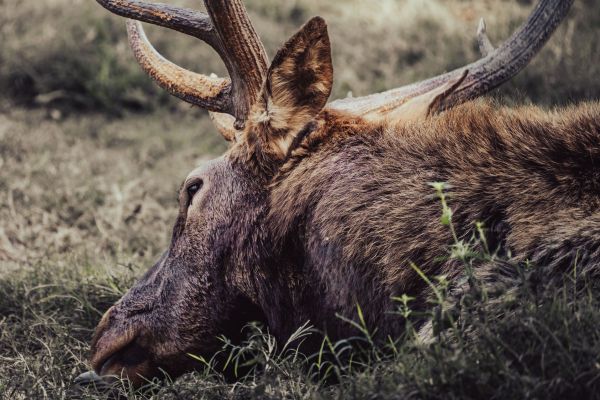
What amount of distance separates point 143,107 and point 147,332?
473cm

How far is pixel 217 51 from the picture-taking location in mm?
3711

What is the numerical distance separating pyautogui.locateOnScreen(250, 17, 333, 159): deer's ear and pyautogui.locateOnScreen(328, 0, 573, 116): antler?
12 centimetres

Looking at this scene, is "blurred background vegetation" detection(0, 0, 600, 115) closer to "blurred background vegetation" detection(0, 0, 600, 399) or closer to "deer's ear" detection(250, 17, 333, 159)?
"blurred background vegetation" detection(0, 0, 600, 399)

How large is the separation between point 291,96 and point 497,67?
79 cm

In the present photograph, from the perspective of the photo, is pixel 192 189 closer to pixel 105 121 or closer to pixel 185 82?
pixel 185 82

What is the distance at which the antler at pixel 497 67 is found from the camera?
3.37 metres

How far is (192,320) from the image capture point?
3393 mm

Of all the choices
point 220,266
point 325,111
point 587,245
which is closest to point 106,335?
point 220,266

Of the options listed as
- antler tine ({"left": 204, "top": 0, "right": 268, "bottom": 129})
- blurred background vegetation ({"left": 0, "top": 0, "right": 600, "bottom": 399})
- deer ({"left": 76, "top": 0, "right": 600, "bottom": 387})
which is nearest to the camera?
deer ({"left": 76, "top": 0, "right": 600, "bottom": 387})

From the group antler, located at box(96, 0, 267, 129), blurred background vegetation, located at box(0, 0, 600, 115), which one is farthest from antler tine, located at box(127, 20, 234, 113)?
blurred background vegetation, located at box(0, 0, 600, 115)

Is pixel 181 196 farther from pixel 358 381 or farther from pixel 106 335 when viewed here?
pixel 358 381

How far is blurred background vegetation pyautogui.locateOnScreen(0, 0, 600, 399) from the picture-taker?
4473 millimetres

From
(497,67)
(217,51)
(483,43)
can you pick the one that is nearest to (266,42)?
(483,43)

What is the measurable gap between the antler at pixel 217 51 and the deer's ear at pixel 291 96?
23cm
